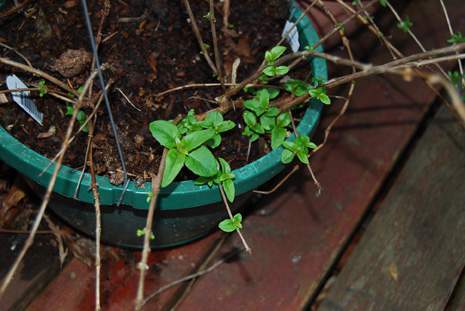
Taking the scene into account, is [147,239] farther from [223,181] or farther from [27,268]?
[27,268]

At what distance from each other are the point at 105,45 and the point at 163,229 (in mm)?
326

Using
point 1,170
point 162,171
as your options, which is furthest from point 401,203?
point 1,170

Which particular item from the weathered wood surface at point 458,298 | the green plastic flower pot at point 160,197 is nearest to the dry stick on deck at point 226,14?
the green plastic flower pot at point 160,197

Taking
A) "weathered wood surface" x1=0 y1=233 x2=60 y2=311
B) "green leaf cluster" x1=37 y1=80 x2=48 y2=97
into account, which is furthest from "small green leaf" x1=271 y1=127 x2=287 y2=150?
"weathered wood surface" x1=0 y1=233 x2=60 y2=311

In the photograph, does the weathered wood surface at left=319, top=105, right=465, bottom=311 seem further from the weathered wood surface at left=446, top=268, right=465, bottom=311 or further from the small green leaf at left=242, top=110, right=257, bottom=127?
the small green leaf at left=242, top=110, right=257, bottom=127

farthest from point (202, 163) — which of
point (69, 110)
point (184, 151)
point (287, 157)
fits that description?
point (69, 110)

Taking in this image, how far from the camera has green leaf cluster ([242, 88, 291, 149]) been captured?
96 centimetres

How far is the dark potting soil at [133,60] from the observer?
0.96 meters

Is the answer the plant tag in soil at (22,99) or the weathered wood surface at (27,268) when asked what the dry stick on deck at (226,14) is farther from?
the weathered wood surface at (27,268)

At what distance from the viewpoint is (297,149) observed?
0.91 metres

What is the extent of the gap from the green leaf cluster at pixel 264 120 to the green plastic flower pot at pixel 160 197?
0.08 feet

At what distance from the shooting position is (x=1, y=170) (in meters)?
1.18

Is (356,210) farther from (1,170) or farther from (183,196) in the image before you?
(1,170)

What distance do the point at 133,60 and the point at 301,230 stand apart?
1.50 feet
